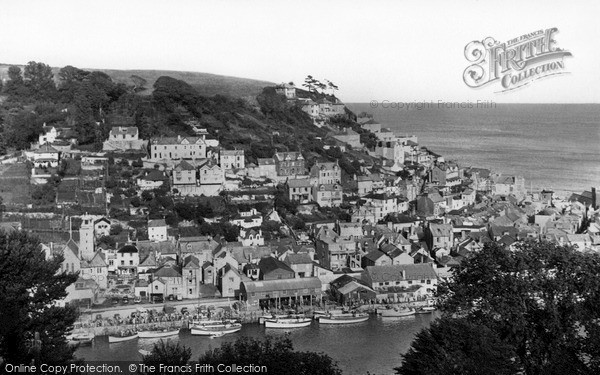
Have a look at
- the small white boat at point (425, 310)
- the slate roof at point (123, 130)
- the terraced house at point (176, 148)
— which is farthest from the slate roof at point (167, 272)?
the slate roof at point (123, 130)

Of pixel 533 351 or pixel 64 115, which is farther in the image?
pixel 64 115

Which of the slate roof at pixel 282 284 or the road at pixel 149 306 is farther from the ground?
the slate roof at pixel 282 284

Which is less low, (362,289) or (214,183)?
(214,183)

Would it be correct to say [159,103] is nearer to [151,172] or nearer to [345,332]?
[151,172]

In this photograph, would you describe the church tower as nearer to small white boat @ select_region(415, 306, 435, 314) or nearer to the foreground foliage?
small white boat @ select_region(415, 306, 435, 314)

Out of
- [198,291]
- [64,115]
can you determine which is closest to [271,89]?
[64,115]

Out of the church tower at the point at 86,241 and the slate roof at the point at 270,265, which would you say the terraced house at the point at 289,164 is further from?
the church tower at the point at 86,241

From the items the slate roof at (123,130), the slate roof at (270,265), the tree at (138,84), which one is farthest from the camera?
the tree at (138,84)

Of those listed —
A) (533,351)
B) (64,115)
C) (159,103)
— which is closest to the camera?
(533,351)

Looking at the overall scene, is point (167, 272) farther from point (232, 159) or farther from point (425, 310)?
point (232, 159)
